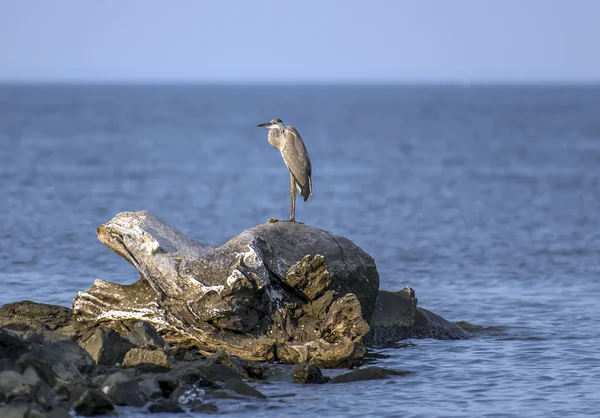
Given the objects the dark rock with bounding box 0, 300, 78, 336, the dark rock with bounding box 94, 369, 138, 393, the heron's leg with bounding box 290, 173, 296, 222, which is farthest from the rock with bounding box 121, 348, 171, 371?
the heron's leg with bounding box 290, 173, 296, 222

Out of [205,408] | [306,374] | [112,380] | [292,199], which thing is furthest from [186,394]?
[292,199]

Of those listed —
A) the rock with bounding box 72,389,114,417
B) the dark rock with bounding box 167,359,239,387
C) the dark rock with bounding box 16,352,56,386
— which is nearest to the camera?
the rock with bounding box 72,389,114,417

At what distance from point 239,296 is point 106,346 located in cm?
207

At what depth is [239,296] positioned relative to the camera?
16219 mm

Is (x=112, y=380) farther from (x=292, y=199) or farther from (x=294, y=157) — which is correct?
(x=294, y=157)

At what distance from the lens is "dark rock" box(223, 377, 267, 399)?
48.0 feet

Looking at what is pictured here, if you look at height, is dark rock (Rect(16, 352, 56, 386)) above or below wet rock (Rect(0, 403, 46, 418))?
above

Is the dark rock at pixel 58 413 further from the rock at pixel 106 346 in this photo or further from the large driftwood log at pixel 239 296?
the large driftwood log at pixel 239 296

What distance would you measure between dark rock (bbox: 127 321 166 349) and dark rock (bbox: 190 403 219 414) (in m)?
1.68

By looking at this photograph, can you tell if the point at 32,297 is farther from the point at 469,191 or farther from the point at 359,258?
the point at 469,191

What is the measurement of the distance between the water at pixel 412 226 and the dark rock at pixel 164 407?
0.76 meters

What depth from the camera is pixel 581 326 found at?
66.3ft

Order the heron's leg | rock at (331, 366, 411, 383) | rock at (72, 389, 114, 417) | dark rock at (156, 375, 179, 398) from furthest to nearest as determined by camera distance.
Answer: the heron's leg → rock at (331, 366, 411, 383) → dark rock at (156, 375, 179, 398) → rock at (72, 389, 114, 417)

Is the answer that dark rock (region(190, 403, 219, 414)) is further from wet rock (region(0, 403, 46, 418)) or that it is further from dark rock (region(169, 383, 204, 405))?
wet rock (region(0, 403, 46, 418))
